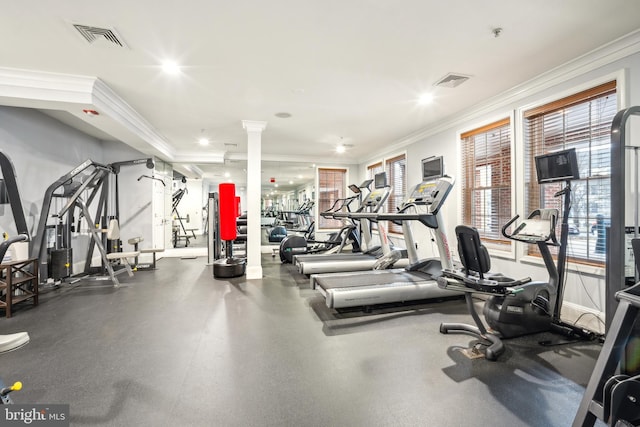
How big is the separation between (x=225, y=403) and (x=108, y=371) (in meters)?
1.03

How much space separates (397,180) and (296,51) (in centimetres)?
454

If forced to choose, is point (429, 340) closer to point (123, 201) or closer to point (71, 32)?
point (71, 32)

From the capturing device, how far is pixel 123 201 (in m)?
6.36

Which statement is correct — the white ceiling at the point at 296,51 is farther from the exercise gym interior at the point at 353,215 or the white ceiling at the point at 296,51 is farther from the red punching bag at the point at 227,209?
the red punching bag at the point at 227,209

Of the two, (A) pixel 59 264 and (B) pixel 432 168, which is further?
(A) pixel 59 264

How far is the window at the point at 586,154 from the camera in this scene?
279 cm

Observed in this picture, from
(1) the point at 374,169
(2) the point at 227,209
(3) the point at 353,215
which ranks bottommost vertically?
(3) the point at 353,215

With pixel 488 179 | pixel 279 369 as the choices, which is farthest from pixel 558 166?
pixel 279 369

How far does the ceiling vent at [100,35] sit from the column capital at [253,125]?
7.57ft

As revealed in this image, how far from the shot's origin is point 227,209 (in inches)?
195

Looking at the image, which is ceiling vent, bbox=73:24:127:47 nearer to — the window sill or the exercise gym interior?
the exercise gym interior

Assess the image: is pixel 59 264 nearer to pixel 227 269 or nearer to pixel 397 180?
pixel 227 269

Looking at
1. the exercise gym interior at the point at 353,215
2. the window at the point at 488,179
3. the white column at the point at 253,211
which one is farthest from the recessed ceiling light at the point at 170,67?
the window at the point at 488,179
